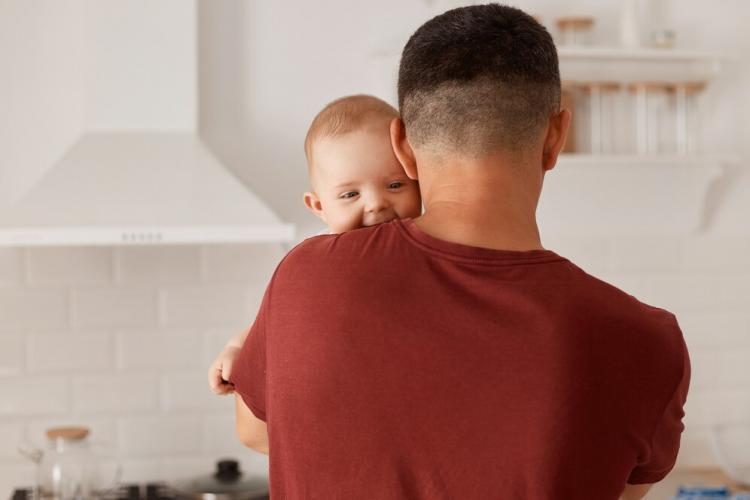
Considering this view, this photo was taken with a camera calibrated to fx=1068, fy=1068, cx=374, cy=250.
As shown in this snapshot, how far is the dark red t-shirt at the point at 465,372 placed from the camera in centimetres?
111

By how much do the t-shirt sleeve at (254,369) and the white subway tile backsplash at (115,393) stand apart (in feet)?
6.37

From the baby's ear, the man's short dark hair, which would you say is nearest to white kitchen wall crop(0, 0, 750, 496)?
the baby's ear

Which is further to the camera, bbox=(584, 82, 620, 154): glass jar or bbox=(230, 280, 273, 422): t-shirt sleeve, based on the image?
bbox=(584, 82, 620, 154): glass jar

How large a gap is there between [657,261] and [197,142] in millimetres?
1543

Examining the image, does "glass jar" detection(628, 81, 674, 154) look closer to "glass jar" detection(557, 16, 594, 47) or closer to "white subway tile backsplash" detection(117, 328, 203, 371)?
"glass jar" detection(557, 16, 594, 47)

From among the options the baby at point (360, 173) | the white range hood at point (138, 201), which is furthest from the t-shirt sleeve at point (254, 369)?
the white range hood at point (138, 201)

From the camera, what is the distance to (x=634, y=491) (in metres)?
1.30

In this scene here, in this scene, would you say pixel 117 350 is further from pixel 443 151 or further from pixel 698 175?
pixel 443 151

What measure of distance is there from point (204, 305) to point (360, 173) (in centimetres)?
172

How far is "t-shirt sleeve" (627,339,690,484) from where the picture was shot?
3.87 ft

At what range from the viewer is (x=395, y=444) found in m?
1.13

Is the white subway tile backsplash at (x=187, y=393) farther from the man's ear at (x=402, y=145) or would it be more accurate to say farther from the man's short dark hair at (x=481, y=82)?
the man's short dark hair at (x=481, y=82)

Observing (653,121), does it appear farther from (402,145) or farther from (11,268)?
(402,145)

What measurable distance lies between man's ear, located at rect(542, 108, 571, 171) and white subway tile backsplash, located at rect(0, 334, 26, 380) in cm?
229
